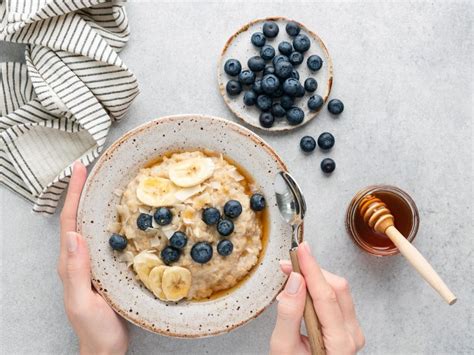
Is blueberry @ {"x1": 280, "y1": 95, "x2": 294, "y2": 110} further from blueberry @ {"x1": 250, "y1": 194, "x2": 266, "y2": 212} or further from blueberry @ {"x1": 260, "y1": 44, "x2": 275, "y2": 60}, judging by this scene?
blueberry @ {"x1": 250, "y1": 194, "x2": 266, "y2": 212}

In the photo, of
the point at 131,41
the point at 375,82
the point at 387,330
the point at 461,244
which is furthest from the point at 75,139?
the point at 461,244

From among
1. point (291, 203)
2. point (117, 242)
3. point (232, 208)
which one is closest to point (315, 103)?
point (291, 203)

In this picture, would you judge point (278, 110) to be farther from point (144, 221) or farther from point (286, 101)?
point (144, 221)

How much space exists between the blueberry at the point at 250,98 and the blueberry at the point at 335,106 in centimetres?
31

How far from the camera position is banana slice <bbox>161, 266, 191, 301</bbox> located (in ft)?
6.91

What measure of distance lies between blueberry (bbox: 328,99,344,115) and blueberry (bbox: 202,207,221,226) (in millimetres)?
683

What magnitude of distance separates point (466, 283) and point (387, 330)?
39 centimetres

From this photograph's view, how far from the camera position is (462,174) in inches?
99.3

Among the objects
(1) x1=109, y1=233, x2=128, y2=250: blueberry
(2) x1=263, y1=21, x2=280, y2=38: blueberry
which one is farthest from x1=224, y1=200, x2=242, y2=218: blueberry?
(2) x1=263, y1=21, x2=280, y2=38: blueberry

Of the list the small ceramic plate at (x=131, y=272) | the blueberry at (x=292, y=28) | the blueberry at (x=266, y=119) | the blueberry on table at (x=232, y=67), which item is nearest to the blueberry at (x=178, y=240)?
the small ceramic plate at (x=131, y=272)

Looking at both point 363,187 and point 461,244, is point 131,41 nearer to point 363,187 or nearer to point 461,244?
point 363,187

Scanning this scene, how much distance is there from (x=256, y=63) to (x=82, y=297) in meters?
1.09

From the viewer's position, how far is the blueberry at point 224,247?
209cm

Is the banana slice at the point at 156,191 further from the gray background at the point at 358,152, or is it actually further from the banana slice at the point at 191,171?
the gray background at the point at 358,152
